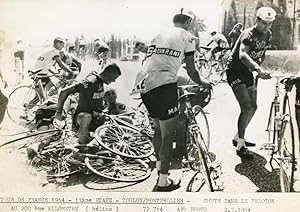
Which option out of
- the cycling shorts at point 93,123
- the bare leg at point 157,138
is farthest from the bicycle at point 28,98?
the bare leg at point 157,138

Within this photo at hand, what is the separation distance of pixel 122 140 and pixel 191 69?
1.06 ft

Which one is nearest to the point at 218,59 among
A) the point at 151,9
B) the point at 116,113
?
the point at 151,9

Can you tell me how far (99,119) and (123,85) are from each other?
0.45ft

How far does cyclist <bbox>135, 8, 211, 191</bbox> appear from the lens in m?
1.70

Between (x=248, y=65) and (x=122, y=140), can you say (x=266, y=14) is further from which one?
(x=122, y=140)

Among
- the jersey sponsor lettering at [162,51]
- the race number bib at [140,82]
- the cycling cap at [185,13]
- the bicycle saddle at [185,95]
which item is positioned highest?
the cycling cap at [185,13]

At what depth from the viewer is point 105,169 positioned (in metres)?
1.74

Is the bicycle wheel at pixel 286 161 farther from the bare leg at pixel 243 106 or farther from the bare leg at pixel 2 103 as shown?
the bare leg at pixel 2 103

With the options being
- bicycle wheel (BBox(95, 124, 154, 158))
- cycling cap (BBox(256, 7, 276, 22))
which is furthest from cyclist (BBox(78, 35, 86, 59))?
cycling cap (BBox(256, 7, 276, 22))

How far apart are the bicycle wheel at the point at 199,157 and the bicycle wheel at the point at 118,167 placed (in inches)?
5.9

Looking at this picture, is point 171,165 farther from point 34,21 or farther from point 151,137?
point 34,21

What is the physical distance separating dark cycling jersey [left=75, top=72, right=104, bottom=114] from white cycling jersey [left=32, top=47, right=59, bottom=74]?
12 cm

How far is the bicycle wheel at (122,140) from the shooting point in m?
1.74

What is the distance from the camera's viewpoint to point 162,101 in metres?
1.71
